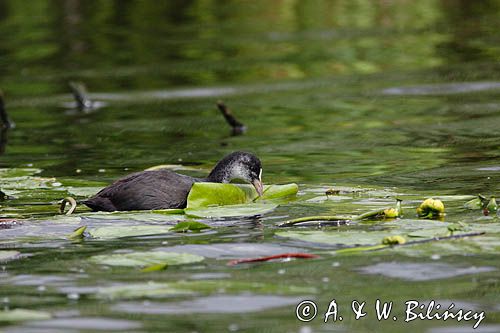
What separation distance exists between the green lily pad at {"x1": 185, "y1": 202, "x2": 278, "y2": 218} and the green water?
70 millimetres

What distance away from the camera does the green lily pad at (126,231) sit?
7070 millimetres

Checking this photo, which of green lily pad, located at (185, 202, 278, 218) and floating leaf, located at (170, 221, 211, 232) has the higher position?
floating leaf, located at (170, 221, 211, 232)

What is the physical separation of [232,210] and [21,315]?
282 centimetres

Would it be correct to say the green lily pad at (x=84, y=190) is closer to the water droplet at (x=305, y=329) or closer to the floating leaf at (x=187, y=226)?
the floating leaf at (x=187, y=226)

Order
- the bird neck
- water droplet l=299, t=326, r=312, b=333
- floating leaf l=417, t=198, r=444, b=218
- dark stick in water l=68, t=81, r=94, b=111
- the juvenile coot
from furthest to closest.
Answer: dark stick in water l=68, t=81, r=94, b=111 < the bird neck < the juvenile coot < floating leaf l=417, t=198, r=444, b=218 < water droplet l=299, t=326, r=312, b=333

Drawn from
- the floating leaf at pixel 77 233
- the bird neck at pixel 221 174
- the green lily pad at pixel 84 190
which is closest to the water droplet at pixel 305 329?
the floating leaf at pixel 77 233

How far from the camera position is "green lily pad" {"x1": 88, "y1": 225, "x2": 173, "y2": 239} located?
23.2ft

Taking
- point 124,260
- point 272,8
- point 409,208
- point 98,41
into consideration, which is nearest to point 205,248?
point 124,260

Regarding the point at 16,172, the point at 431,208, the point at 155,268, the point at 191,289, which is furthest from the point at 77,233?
the point at 16,172

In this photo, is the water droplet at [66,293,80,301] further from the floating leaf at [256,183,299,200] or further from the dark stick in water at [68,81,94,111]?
the dark stick in water at [68,81,94,111]

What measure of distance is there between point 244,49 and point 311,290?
746 inches

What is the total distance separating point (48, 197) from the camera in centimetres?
919

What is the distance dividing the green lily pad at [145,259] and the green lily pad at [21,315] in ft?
3.33

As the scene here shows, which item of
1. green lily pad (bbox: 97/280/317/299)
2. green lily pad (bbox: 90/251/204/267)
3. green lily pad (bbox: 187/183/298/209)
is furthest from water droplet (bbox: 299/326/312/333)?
green lily pad (bbox: 187/183/298/209)
